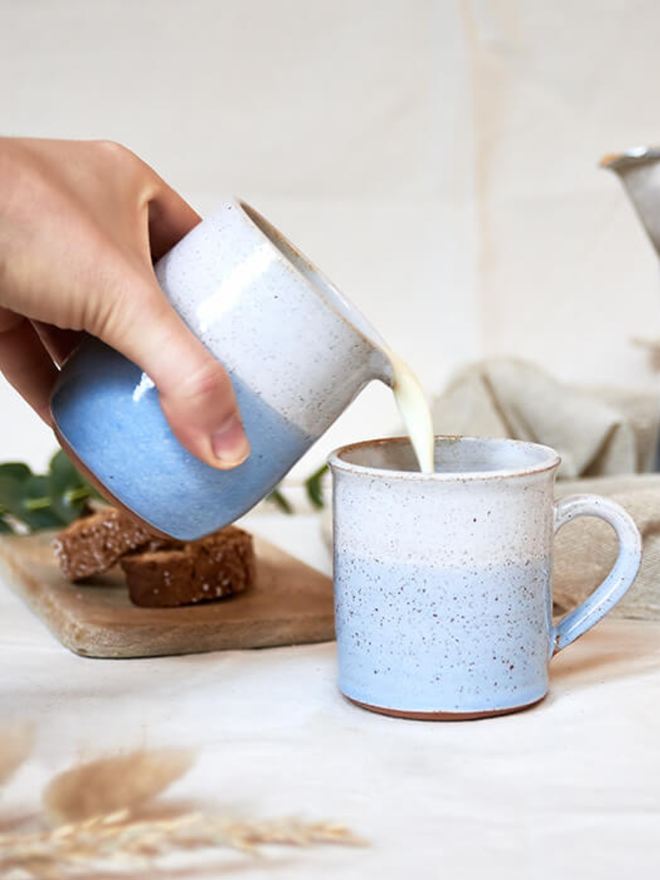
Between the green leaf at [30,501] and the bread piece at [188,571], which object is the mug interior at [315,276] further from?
the green leaf at [30,501]

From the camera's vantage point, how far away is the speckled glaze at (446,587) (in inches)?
31.3

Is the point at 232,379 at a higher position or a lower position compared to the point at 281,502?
higher

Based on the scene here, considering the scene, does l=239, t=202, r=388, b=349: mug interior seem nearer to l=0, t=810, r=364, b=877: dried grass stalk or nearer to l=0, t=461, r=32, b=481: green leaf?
l=0, t=810, r=364, b=877: dried grass stalk

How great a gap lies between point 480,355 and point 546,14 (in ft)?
2.04

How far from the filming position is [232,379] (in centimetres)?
77

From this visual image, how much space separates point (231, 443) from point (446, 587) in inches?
6.9

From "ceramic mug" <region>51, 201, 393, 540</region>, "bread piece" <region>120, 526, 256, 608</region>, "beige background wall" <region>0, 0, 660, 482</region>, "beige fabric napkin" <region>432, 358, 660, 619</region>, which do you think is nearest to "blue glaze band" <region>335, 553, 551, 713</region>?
"ceramic mug" <region>51, 201, 393, 540</region>

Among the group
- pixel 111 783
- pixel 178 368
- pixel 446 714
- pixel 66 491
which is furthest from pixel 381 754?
pixel 66 491

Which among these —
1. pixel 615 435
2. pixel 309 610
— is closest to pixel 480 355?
pixel 615 435

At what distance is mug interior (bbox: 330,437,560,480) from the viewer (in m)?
0.89

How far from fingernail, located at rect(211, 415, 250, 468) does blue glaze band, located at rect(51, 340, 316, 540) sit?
2 cm

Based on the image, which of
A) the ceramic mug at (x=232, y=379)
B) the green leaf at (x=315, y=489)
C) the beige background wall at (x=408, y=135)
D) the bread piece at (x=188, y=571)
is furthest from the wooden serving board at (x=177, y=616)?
the beige background wall at (x=408, y=135)

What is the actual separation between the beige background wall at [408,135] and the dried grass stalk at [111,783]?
129 cm

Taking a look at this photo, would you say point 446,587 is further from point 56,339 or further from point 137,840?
point 56,339
